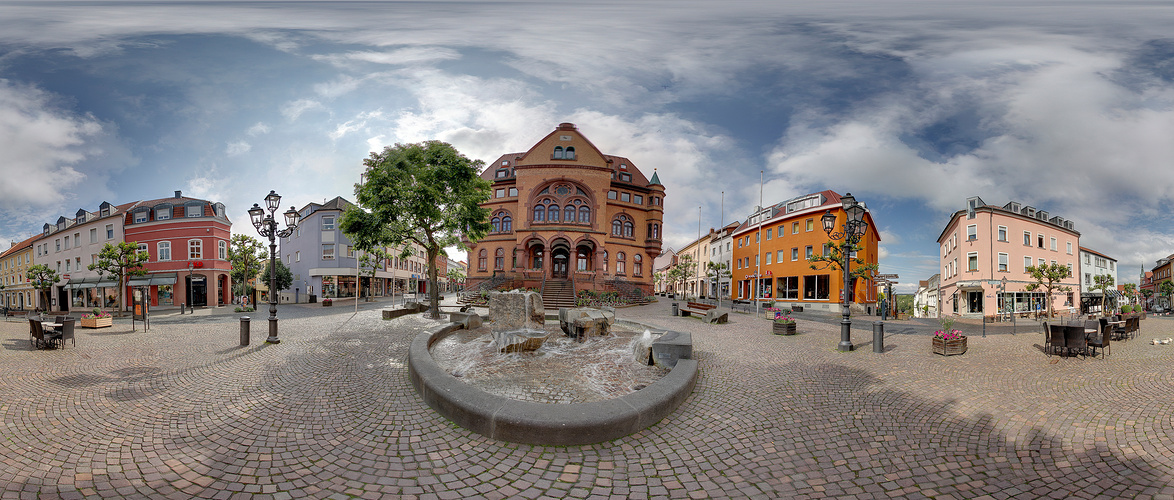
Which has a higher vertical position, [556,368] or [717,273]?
[717,273]

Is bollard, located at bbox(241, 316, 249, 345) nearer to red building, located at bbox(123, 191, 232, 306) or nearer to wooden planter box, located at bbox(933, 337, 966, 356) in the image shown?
wooden planter box, located at bbox(933, 337, 966, 356)

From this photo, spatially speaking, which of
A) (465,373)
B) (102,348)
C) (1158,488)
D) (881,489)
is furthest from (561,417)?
(102,348)

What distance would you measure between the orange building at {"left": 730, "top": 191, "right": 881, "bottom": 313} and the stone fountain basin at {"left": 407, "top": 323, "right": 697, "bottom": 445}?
29.1m

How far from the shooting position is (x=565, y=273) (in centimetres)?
4262

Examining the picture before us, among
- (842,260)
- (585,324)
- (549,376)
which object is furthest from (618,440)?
(842,260)

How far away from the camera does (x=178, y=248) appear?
3756cm

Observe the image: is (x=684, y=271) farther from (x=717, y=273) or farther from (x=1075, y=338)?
(x=1075, y=338)

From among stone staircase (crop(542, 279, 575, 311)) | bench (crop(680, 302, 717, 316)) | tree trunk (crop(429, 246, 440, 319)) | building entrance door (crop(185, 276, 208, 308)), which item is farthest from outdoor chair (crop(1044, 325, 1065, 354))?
building entrance door (crop(185, 276, 208, 308))

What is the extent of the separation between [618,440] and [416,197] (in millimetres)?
16441

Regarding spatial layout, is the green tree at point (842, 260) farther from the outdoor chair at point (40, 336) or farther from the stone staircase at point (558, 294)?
the outdoor chair at point (40, 336)

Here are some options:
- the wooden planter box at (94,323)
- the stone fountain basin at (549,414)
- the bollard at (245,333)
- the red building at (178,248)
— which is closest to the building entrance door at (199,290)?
the red building at (178,248)

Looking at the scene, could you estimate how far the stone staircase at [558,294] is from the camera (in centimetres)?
3079

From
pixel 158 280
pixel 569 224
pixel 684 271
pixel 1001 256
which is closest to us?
pixel 1001 256

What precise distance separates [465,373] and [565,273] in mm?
34789
